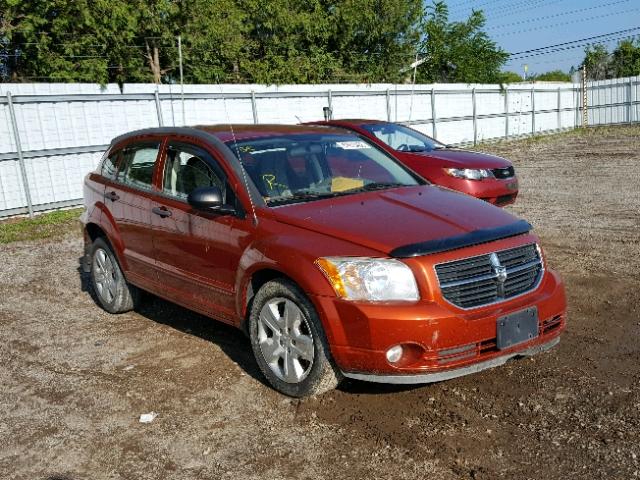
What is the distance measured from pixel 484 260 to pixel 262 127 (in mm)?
2326

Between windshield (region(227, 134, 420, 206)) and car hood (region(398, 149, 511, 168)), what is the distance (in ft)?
13.4

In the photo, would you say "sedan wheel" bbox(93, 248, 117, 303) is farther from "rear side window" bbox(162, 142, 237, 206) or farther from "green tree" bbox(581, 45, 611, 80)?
"green tree" bbox(581, 45, 611, 80)

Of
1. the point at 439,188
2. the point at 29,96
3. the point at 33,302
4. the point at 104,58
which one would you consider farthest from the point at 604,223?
the point at 104,58

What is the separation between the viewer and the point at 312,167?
485 cm

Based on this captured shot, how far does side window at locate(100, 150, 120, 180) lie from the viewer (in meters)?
6.09

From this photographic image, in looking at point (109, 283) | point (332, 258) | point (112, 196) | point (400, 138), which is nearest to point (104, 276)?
point (109, 283)

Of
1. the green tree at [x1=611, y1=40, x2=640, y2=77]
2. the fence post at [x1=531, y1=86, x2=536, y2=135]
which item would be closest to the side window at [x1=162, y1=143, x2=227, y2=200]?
the fence post at [x1=531, y1=86, x2=536, y2=135]

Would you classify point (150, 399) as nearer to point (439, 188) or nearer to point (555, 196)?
point (439, 188)

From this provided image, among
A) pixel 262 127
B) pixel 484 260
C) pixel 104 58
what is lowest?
A: pixel 484 260

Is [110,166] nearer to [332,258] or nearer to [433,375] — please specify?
[332,258]

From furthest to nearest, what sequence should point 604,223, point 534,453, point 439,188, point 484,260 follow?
1. point 604,223
2. point 439,188
3. point 484,260
4. point 534,453

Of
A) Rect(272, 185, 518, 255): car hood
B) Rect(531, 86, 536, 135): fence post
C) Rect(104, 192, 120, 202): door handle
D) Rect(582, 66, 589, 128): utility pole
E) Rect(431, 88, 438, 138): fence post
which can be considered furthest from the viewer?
Rect(582, 66, 589, 128): utility pole

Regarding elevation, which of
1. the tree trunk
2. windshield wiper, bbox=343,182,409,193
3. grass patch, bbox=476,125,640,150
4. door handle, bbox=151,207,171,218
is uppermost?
the tree trunk

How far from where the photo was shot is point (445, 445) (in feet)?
11.5
